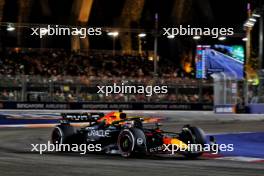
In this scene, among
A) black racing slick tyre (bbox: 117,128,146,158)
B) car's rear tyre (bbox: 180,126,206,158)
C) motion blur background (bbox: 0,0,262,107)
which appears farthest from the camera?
motion blur background (bbox: 0,0,262,107)

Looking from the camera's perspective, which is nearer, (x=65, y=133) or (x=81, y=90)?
(x=65, y=133)

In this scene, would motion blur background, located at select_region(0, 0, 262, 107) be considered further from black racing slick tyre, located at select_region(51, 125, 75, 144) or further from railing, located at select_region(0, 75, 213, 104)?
black racing slick tyre, located at select_region(51, 125, 75, 144)

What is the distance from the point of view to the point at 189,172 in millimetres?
10805

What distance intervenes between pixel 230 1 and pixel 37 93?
104 feet

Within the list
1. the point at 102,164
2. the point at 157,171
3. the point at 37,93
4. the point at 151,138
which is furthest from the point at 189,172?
the point at 37,93

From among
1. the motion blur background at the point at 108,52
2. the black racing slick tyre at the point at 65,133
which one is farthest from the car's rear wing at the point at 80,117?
the motion blur background at the point at 108,52

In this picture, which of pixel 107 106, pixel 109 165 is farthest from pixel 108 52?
pixel 109 165

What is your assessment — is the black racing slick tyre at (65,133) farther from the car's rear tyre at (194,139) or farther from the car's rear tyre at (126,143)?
the car's rear tyre at (194,139)

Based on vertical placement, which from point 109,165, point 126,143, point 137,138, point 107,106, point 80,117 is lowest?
point 109,165

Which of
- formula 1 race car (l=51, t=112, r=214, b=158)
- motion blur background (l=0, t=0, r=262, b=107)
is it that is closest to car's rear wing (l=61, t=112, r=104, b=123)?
formula 1 race car (l=51, t=112, r=214, b=158)

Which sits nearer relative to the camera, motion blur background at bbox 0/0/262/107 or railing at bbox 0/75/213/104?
railing at bbox 0/75/213/104

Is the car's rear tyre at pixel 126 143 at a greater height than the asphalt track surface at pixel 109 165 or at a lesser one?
greater

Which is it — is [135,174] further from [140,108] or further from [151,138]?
[140,108]

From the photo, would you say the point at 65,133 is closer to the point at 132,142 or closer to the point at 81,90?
the point at 132,142
